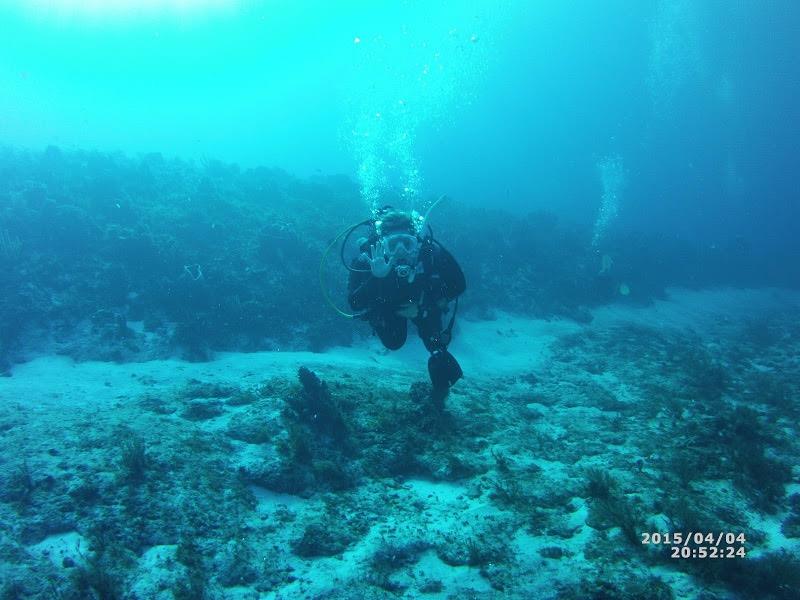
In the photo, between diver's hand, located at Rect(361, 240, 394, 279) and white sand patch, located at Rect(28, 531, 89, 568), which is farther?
diver's hand, located at Rect(361, 240, 394, 279)

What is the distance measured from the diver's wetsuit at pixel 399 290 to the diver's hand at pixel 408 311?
0.12 ft

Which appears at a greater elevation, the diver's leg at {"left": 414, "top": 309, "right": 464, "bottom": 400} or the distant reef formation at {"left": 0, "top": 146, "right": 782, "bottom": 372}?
the distant reef formation at {"left": 0, "top": 146, "right": 782, "bottom": 372}

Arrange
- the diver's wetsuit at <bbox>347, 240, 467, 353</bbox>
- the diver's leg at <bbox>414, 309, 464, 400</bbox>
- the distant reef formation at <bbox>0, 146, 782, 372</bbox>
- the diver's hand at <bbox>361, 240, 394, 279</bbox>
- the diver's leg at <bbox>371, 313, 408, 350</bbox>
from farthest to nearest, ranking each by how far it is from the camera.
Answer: the distant reef formation at <bbox>0, 146, 782, 372</bbox> → the diver's leg at <bbox>414, 309, 464, 400</bbox> → the diver's leg at <bbox>371, 313, 408, 350</bbox> → the diver's wetsuit at <bbox>347, 240, 467, 353</bbox> → the diver's hand at <bbox>361, 240, 394, 279</bbox>

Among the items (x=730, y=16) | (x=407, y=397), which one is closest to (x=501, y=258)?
(x=407, y=397)

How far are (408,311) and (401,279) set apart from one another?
51 centimetres

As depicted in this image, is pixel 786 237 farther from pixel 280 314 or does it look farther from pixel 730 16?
pixel 280 314

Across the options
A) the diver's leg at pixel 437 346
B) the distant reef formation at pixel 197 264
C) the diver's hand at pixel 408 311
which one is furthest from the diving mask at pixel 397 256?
the distant reef formation at pixel 197 264

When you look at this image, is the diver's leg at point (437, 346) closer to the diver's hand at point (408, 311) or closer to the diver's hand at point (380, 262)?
the diver's hand at point (408, 311)

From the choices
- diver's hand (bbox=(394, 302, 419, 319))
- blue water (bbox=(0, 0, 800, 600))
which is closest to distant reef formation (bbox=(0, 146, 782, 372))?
blue water (bbox=(0, 0, 800, 600))

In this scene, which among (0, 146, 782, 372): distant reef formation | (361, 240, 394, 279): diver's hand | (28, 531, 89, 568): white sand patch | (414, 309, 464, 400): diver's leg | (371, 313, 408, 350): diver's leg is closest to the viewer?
(28, 531, 89, 568): white sand patch

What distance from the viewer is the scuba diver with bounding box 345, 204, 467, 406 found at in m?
5.58

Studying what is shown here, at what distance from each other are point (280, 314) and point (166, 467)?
696 cm

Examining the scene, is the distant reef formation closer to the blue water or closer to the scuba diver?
the blue water

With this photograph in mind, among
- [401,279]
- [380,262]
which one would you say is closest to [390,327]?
[401,279]
